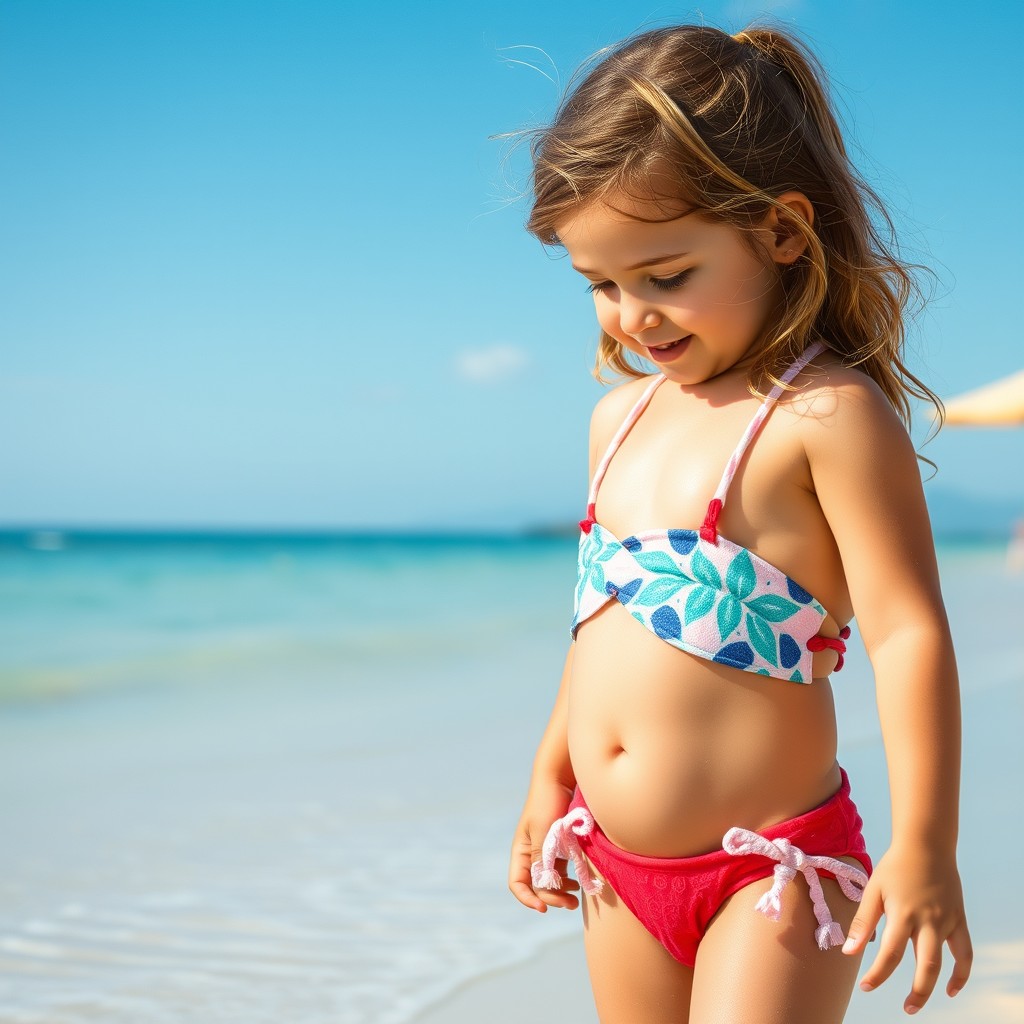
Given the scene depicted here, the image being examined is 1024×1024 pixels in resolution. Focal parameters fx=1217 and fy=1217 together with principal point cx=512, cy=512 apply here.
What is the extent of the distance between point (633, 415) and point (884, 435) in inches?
15.7

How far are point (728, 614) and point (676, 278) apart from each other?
42 centimetres

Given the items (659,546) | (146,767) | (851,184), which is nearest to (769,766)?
(659,546)

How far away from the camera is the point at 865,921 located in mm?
1353

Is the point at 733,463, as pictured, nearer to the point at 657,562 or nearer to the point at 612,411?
the point at 657,562

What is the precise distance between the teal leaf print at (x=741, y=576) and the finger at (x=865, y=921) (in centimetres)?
37

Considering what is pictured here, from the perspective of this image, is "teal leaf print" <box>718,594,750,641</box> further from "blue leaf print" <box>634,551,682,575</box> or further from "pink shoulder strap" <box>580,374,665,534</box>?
"pink shoulder strap" <box>580,374,665,534</box>

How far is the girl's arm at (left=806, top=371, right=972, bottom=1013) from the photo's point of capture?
1.36 m

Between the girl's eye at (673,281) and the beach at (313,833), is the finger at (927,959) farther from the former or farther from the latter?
the beach at (313,833)

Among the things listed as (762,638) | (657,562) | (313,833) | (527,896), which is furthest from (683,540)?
(313,833)

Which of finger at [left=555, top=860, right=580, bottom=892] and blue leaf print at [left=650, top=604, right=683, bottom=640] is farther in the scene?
finger at [left=555, top=860, right=580, bottom=892]

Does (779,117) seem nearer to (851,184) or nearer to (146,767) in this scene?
(851,184)

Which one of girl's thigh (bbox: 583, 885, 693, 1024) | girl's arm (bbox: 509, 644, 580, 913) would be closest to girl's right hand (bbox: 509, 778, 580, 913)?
girl's arm (bbox: 509, 644, 580, 913)

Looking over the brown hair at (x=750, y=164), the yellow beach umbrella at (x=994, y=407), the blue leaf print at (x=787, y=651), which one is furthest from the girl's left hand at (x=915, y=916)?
the yellow beach umbrella at (x=994, y=407)

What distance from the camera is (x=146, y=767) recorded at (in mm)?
5156
